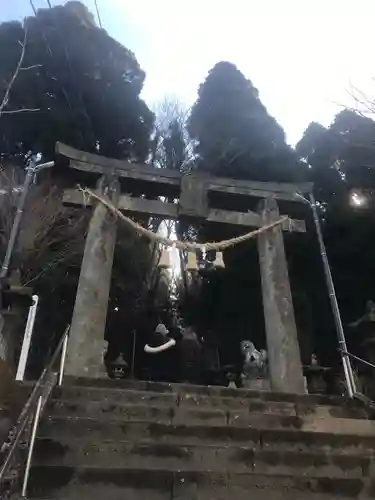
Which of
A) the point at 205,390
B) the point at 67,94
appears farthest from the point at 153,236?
the point at 67,94

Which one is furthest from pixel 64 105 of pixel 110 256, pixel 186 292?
pixel 110 256

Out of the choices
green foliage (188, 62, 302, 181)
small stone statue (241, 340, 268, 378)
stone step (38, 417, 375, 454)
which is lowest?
stone step (38, 417, 375, 454)

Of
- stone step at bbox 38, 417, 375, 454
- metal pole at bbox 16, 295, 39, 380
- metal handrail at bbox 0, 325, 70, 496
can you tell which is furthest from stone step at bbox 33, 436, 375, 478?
metal pole at bbox 16, 295, 39, 380

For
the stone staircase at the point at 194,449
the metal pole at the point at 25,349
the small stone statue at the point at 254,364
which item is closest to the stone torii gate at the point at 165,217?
the metal pole at the point at 25,349

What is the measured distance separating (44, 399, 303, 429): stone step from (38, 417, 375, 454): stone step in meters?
0.22

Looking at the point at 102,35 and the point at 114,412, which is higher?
the point at 102,35

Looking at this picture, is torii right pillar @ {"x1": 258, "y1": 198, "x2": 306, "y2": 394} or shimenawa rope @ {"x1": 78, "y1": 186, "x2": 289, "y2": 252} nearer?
torii right pillar @ {"x1": 258, "y1": 198, "x2": 306, "y2": 394}

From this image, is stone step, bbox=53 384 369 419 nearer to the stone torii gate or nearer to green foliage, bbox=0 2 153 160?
the stone torii gate

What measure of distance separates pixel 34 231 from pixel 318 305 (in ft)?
30.6

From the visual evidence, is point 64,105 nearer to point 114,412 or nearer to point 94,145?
point 94,145

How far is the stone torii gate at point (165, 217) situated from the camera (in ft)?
25.4

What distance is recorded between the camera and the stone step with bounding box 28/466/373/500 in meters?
3.98

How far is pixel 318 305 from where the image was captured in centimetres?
1534

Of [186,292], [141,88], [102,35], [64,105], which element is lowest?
[186,292]
